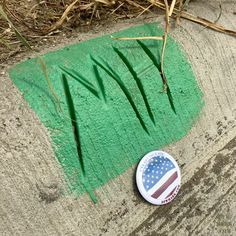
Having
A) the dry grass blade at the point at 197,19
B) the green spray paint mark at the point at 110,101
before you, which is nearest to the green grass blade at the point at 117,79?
the green spray paint mark at the point at 110,101

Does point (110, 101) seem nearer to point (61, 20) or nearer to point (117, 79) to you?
point (117, 79)

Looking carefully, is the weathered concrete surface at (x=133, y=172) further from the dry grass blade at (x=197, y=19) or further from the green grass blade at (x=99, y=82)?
the green grass blade at (x=99, y=82)

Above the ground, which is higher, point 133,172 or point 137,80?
point 137,80

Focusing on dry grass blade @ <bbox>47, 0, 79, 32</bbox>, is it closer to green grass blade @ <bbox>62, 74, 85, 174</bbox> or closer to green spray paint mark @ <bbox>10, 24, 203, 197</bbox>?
green spray paint mark @ <bbox>10, 24, 203, 197</bbox>

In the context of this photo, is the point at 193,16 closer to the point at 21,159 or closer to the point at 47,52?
the point at 47,52

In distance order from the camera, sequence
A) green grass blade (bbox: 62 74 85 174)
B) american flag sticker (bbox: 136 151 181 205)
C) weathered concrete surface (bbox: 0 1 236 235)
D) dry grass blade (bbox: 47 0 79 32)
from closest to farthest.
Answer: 1. weathered concrete surface (bbox: 0 1 236 235)
2. green grass blade (bbox: 62 74 85 174)
3. american flag sticker (bbox: 136 151 181 205)
4. dry grass blade (bbox: 47 0 79 32)

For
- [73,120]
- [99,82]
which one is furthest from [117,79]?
[73,120]

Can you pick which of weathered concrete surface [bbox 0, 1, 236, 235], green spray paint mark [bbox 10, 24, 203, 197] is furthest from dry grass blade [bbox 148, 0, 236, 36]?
green spray paint mark [bbox 10, 24, 203, 197]

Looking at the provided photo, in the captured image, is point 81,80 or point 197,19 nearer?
point 81,80
